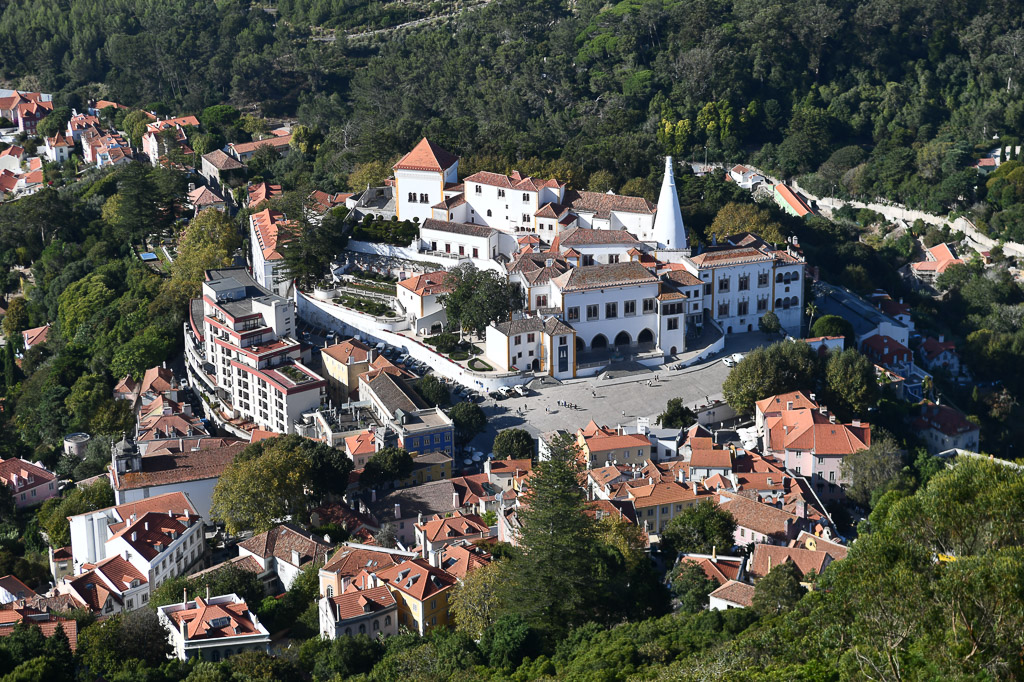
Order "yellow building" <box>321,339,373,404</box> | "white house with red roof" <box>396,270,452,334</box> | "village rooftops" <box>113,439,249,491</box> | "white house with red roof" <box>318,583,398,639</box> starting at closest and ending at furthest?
1. "white house with red roof" <box>318,583,398,639</box>
2. "village rooftops" <box>113,439,249,491</box>
3. "yellow building" <box>321,339,373,404</box>
4. "white house with red roof" <box>396,270,452,334</box>

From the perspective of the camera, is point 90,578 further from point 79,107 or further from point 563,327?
point 79,107

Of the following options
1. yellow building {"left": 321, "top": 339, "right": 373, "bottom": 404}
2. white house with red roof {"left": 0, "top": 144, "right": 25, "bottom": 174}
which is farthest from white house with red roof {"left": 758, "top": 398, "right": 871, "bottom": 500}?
white house with red roof {"left": 0, "top": 144, "right": 25, "bottom": 174}

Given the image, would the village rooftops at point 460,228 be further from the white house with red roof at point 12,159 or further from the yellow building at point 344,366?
the white house with red roof at point 12,159

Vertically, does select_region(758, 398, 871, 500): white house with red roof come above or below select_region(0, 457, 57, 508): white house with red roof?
above

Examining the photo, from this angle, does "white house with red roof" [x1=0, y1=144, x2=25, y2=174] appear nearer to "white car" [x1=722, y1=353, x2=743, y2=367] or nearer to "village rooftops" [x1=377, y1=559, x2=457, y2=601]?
"white car" [x1=722, y1=353, x2=743, y2=367]

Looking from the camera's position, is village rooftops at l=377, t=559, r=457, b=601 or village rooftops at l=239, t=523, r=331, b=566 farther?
village rooftops at l=239, t=523, r=331, b=566

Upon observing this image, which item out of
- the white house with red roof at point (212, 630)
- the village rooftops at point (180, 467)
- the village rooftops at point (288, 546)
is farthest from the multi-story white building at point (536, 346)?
the white house with red roof at point (212, 630)

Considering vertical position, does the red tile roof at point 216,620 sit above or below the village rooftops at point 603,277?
Answer: below
